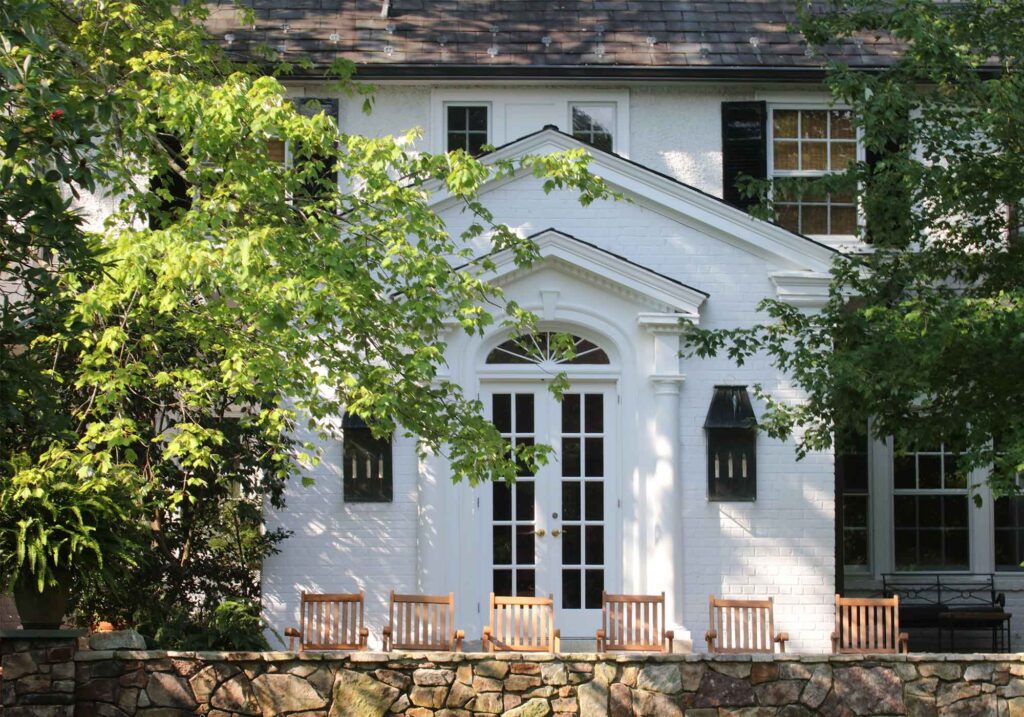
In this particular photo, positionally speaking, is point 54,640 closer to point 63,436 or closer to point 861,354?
point 63,436

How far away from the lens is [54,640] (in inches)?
369

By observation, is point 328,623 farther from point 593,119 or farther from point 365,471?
point 593,119

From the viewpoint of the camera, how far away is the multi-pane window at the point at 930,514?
53.5 feet

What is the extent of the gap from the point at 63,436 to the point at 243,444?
5.29 metres

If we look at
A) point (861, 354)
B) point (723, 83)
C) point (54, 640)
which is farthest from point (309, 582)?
point (723, 83)

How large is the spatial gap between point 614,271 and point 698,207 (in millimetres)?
1111

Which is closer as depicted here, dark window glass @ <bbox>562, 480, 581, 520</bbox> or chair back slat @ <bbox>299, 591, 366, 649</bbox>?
chair back slat @ <bbox>299, 591, 366, 649</bbox>

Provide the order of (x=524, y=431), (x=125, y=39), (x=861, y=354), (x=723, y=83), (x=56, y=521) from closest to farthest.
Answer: (x=56, y=521) → (x=861, y=354) → (x=125, y=39) → (x=524, y=431) → (x=723, y=83)

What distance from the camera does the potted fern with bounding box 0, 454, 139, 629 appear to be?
360 inches

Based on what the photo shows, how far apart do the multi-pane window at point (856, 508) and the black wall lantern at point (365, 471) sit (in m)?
5.48

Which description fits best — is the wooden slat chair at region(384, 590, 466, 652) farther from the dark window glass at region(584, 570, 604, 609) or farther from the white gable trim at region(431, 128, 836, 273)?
the white gable trim at region(431, 128, 836, 273)

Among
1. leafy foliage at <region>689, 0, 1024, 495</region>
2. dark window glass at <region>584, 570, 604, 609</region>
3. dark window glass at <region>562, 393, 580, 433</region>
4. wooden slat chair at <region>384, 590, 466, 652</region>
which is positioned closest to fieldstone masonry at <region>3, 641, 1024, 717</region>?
leafy foliage at <region>689, 0, 1024, 495</region>

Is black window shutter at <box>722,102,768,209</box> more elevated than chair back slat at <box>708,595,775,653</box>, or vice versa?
black window shutter at <box>722,102,768,209</box>

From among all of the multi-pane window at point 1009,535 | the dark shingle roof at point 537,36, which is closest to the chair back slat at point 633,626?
the multi-pane window at point 1009,535
